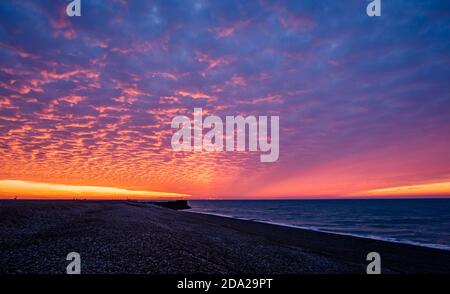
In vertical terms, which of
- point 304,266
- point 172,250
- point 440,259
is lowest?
point 440,259

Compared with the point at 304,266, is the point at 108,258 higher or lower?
higher

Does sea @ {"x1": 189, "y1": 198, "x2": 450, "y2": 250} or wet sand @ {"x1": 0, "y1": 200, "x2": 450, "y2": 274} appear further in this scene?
sea @ {"x1": 189, "y1": 198, "x2": 450, "y2": 250}

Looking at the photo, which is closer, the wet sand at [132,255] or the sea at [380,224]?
the wet sand at [132,255]

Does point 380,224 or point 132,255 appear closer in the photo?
point 132,255

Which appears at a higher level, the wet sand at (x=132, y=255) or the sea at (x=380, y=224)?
the wet sand at (x=132, y=255)

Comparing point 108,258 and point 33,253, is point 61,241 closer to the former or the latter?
point 33,253

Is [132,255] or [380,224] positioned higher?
[132,255]

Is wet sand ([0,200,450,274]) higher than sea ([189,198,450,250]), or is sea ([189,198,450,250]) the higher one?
wet sand ([0,200,450,274])

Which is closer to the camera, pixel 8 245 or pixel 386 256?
pixel 8 245
